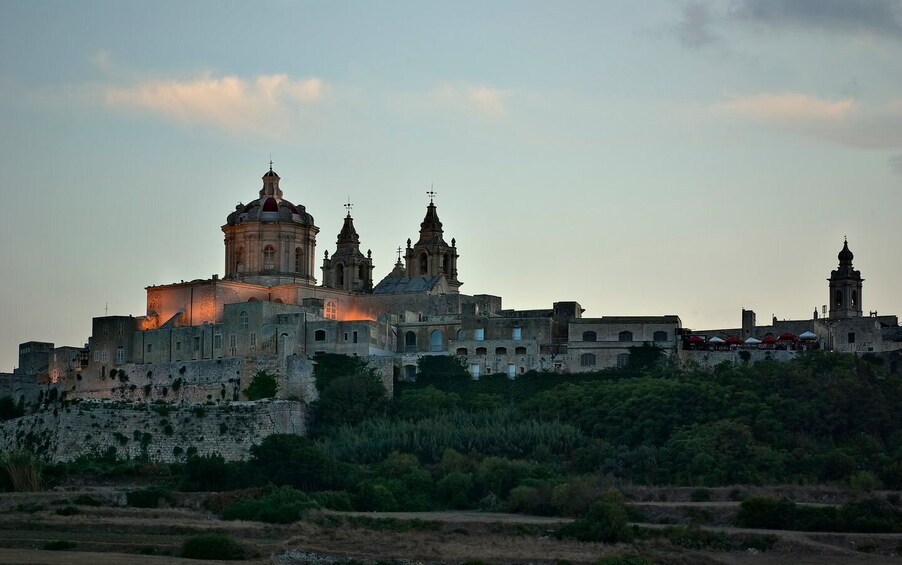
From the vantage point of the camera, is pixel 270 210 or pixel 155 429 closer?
pixel 155 429

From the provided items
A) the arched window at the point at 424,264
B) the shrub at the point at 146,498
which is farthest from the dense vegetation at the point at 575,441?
the arched window at the point at 424,264

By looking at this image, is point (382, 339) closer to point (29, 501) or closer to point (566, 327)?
point (566, 327)

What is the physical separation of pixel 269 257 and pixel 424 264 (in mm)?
10720

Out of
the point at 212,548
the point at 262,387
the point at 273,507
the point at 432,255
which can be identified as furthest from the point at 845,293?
the point at 212,548

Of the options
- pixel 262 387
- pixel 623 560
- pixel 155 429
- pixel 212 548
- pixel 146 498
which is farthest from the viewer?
pixel 262 387

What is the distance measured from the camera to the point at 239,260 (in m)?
111

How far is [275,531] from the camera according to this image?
252 feet

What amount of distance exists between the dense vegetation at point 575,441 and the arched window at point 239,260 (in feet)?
39.7

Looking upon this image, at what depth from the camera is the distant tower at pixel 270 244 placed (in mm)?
109938

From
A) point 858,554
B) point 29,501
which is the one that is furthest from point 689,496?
point 29,501

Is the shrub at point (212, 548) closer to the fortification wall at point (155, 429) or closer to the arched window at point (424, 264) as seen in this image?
the fortification wall at point (155, 429)

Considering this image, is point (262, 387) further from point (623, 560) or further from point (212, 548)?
point (623, 560)

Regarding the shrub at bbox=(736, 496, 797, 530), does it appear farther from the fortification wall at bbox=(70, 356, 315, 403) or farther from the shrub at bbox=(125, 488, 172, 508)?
the fortification wall at bbox=(70, 356, 315, 403)

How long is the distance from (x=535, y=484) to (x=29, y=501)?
20.0 meters
